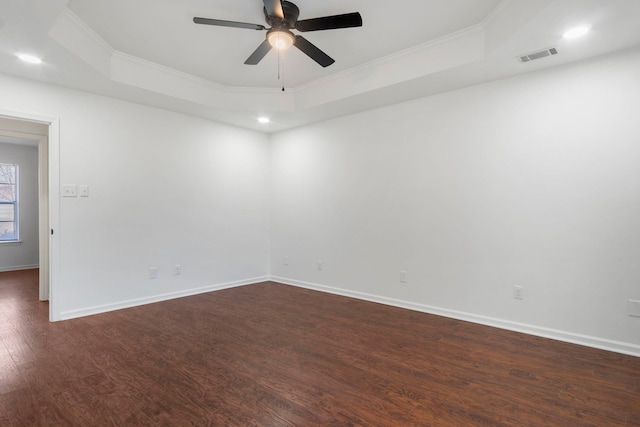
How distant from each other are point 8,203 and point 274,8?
774 centimetres

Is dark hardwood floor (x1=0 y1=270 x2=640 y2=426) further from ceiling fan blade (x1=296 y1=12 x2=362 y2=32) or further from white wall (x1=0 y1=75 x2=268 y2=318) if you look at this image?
ceiling fan blade (x1=296 y1=12 x2=362 y2=32)

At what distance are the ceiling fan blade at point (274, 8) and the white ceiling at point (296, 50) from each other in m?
0.35

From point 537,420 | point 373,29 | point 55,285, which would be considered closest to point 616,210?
point 537,420

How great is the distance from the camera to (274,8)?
2.22 meters

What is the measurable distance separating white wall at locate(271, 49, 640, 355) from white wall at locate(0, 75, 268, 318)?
4.39 feet

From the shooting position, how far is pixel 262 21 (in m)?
2.82

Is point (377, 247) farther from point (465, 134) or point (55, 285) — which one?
point (55, 285)

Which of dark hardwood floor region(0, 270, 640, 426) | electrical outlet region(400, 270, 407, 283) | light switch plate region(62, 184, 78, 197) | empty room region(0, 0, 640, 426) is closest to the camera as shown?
dark hardwood floor region(0, 270, 640, 426)

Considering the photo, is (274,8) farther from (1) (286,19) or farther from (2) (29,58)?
(2) (29,58)

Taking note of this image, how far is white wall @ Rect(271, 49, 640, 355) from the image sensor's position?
270cm

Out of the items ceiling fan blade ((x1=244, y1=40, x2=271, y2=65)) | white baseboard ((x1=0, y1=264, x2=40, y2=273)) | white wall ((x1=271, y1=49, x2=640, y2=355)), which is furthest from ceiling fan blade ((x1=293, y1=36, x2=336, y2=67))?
Answer: white baseboard ((x1=0, y1=264, x2=40, y2=273))

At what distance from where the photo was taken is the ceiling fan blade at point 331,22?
229 centimetres

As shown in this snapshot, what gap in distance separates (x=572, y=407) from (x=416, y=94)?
312 centimetres

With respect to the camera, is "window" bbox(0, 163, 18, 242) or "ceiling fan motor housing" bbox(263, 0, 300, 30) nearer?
"ceiling fan motor housing" bbox(263, 0, 300, 30)
